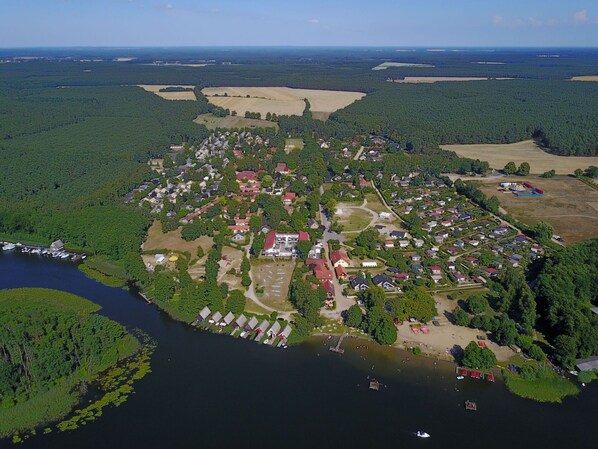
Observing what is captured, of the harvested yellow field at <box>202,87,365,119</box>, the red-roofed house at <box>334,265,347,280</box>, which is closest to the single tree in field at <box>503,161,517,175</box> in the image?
the red-roofed house at <box>334,265,347,280</box>

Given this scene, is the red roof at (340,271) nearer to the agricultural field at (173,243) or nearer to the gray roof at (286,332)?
the gray roof at (286,332)

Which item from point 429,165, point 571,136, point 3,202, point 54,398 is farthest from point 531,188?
point 3,202

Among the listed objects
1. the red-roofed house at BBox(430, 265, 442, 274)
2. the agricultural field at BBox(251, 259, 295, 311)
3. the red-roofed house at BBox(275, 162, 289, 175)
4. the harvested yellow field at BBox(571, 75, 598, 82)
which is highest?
the harvested yellow field at BBox(571, 75, 598, 82)

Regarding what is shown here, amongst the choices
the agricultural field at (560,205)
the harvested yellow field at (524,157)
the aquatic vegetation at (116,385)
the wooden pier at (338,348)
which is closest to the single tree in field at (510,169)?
the agricultural field at (560,205)

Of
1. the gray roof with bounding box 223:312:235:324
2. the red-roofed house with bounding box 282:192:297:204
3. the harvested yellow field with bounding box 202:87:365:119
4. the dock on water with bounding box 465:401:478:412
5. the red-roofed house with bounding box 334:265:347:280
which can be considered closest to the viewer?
the dock on water with bounding box 465:401:478:412

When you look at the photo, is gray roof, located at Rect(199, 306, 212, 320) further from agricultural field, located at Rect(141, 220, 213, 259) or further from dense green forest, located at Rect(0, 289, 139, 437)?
agricultural field, located at Rect(141, 220, 213, 259)

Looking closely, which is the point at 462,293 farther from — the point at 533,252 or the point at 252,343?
the point at 252,343
